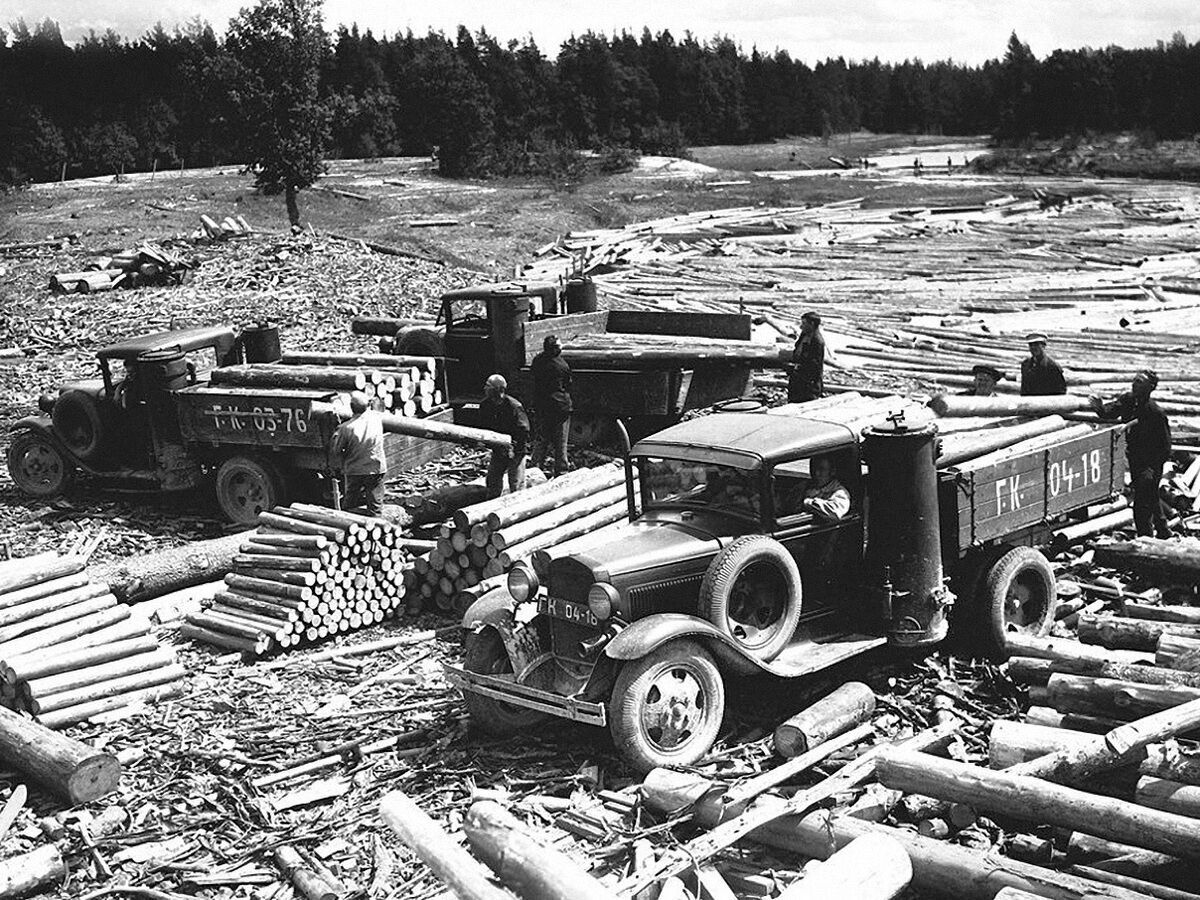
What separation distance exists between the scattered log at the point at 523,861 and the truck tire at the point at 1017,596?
16.3 ft

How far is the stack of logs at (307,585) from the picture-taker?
40.2 ft

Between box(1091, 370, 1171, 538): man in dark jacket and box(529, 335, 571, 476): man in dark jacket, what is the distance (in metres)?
7.02

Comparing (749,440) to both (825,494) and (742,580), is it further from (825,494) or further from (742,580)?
(742,580)

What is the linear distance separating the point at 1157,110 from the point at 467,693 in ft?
267

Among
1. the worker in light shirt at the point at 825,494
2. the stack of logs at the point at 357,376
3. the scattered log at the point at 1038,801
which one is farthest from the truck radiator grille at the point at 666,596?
the stack of logs at the point at 357,376

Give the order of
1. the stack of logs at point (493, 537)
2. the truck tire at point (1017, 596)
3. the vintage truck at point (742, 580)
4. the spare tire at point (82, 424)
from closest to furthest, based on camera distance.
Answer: the vintage truck at point (742, 580) → the truck tire at point (1017, 596) → the stack of logs at point (493, 537) → the spare tire at point (82, 424)

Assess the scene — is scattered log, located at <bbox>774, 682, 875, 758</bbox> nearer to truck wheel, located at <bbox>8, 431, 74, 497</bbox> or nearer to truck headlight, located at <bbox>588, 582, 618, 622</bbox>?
truck headlight, located at <bbox>588, 582, 618, 622</bbox>

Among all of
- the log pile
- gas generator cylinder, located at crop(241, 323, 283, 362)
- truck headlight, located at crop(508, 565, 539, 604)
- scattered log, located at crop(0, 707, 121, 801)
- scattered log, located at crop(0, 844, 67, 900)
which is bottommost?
scattered log, located at crop(0, 844, 67, 900)

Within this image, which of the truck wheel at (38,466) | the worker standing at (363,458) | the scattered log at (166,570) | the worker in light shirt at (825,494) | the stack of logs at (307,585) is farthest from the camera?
the truck wheel at (38,466)

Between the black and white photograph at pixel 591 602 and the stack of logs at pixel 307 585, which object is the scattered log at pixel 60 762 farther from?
the stack of logs at pixel 307 585

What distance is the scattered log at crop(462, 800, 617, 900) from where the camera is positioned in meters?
6.18

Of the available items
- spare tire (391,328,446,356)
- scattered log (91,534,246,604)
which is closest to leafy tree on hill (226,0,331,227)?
spare tire (391,328,446,356)

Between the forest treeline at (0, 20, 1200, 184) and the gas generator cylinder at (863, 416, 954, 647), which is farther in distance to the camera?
the forest treeline at (0, 20, 1200, 184)

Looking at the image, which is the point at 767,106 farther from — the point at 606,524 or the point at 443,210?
the point at 606,524
